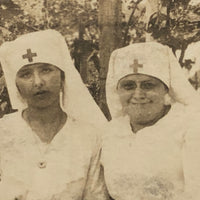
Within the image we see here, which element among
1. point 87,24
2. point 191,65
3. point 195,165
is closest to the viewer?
point 195,165

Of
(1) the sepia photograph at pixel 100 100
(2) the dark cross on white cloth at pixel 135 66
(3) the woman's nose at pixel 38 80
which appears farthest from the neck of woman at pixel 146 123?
(3) the woman's nose at pixel 38 80

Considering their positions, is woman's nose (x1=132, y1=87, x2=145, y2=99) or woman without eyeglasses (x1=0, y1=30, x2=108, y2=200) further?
woman without eyeglasses (x1=0, y1=30, x2=108, y2=200)

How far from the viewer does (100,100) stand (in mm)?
4320

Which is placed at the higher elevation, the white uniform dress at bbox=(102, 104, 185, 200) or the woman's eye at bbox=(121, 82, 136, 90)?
the woman's eye at bbox=(121, 82, 136, 90)

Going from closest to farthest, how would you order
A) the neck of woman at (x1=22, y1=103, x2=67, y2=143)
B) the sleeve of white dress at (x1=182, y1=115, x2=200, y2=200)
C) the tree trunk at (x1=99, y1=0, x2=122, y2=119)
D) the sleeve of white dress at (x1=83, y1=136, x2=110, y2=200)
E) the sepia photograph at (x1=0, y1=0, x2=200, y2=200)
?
the sleeve of white dress at (x1=182, y1=115, x2=200, y2=200), the sepia photograph at (x1=0, y1=0, x2=200, y2=200), the sleeve of white dress at (x1=83, y1=136, x2=110, y2=200), the neck of woman at (x1=22, y1=103, x2=67, y2=143), the tree trunk at (x1=99, y1=0, x2=122, y2=119)

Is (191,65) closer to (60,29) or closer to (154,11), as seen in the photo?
(154,11)

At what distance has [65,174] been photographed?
13.4ft

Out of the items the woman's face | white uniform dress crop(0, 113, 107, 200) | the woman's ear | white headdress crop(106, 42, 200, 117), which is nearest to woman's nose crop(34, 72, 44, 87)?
the woman's face

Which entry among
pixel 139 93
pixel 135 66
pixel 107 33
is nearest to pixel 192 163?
pixel 139 93

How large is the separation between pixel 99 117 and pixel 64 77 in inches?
13.1

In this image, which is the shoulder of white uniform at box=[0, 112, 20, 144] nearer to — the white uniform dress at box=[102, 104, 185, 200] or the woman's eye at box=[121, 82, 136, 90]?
the white uniform dress at box=[102, 104, 185, 200]

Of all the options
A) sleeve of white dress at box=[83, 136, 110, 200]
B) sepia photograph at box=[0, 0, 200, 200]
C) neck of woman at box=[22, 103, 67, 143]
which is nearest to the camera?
sepia photograph at box=[0, 0, 200, 200]

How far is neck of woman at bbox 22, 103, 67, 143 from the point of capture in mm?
4203

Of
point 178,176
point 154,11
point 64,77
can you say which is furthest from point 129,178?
point 154,11
